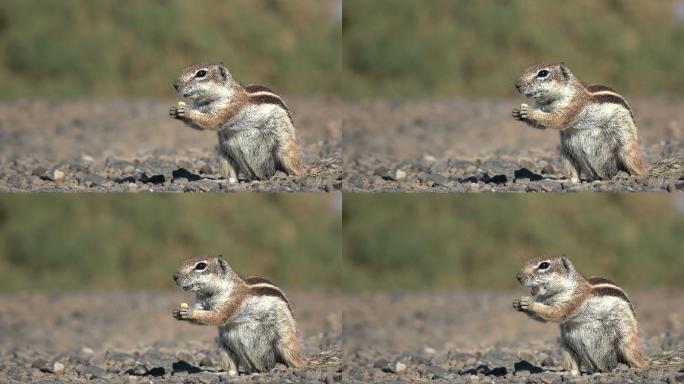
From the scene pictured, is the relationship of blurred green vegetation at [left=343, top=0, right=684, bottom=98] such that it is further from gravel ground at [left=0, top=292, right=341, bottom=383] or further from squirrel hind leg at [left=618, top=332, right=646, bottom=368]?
squirrel hind leg at [left=618, top=332, right=646, bottom=368]

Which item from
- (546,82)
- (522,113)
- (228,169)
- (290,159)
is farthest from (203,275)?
(546,82)

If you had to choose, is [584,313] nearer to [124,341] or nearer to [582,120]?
[582,120]

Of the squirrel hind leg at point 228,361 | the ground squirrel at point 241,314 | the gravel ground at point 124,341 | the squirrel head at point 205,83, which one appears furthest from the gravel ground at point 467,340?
the squirrel head at point 205,83

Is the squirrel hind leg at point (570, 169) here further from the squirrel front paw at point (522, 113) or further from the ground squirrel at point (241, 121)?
the ground squirrel at point (241, 121)

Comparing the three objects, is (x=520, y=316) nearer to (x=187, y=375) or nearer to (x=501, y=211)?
(x=501, y=211)

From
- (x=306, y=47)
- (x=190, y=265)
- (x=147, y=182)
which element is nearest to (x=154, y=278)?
(x=306, y=47)

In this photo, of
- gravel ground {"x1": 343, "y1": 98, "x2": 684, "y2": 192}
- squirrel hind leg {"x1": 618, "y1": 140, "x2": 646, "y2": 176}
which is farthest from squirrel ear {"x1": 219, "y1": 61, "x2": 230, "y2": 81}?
squirrel hind leg {"x1": 618, "y1": 140, "x2": 646, "y2": 176}
